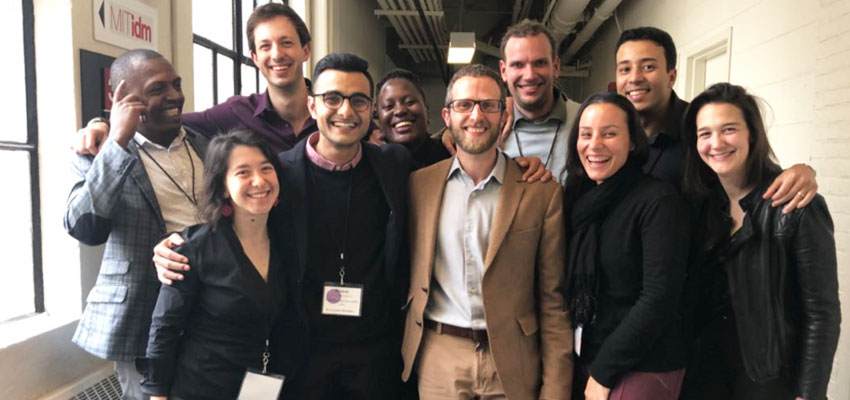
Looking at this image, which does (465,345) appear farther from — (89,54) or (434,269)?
(89,54)

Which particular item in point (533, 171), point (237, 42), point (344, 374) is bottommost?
point (344, 374)

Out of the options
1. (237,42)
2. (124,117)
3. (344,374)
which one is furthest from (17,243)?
(237,42)

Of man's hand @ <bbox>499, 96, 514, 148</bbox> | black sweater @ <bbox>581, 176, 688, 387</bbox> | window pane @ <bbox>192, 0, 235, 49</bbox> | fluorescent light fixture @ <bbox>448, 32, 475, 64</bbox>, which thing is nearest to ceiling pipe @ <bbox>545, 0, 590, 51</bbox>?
fluorescent light fixture @ <bbox>448, 32, 475, 64</bbox>

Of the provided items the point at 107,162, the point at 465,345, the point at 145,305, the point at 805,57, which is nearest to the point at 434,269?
the point at 465,345

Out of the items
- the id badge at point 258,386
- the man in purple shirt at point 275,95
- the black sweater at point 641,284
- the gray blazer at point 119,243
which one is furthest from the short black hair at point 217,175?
the black sweater at point 641,284

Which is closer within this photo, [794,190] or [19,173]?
[794,190]

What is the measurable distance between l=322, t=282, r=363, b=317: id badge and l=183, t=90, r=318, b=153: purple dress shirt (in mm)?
831

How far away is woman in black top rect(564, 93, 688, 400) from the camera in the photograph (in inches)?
61.0

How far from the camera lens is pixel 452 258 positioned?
181cm

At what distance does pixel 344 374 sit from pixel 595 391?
86cm

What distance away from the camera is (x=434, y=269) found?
1842 mm

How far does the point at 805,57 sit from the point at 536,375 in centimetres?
267

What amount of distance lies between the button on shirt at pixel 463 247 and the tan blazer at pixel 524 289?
1.5 inches

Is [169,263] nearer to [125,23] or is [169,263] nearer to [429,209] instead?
[429,209]
